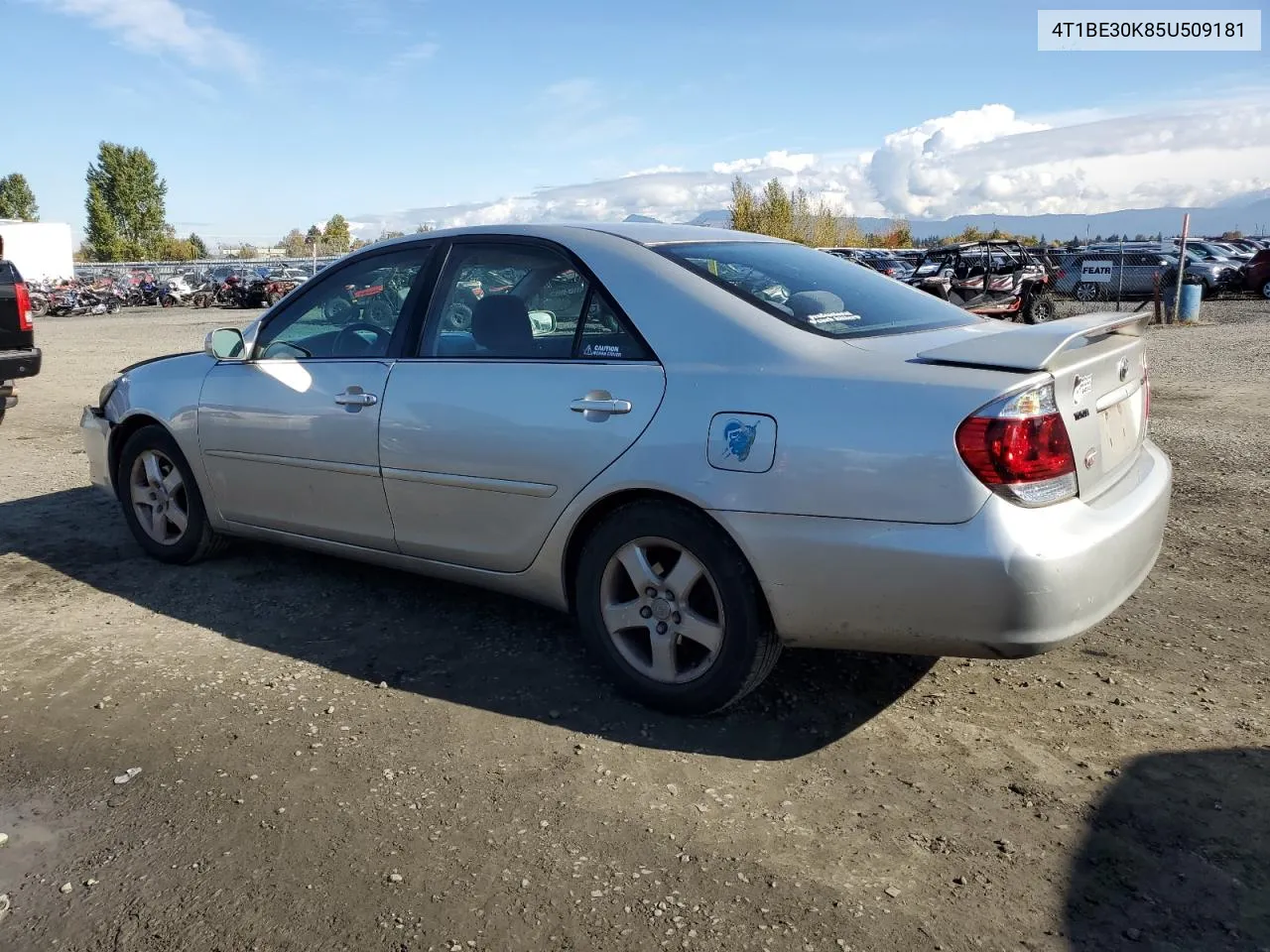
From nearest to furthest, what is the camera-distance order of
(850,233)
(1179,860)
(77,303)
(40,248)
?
(1179,860)
(77,303)
(40,248)
(850,233)

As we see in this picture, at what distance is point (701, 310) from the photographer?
3363 mm

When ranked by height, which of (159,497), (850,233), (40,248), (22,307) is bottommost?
(850,233)

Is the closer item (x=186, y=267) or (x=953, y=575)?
(x=953, y=575)

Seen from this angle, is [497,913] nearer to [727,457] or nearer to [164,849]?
[164,849]

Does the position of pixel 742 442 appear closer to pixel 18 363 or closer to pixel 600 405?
pixel 600 405

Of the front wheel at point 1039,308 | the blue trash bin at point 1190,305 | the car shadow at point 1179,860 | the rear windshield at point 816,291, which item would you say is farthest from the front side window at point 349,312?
the blue trash bin at point 1190,305

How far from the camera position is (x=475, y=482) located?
12.3 feet

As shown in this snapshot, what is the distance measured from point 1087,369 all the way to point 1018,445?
0.47 m

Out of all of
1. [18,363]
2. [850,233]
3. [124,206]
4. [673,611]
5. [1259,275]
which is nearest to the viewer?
[673,611]

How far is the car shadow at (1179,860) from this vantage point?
2354 mm

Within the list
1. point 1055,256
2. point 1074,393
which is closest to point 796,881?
point 1074,393

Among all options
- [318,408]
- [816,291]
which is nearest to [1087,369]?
[816,291]

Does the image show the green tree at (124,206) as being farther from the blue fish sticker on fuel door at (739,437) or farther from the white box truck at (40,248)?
the blue fish sticker on fuel door at (739,437)

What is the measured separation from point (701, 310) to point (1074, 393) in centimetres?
113
